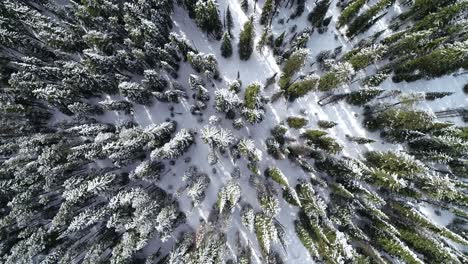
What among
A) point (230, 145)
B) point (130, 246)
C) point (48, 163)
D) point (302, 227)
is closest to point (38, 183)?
point (48, 163)

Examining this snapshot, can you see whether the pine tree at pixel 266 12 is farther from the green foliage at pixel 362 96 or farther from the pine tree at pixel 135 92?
the pine tree at pixel 135 92

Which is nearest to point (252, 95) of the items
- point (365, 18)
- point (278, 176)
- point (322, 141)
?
point (322, 141)

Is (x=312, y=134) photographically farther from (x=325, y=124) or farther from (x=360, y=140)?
(x=360, y=140)

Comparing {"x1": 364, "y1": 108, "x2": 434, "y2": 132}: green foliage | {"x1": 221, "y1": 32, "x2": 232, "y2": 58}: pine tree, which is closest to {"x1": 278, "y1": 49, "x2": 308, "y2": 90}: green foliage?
{"x1": 221, "y1": 32, "x2": 232, "y2": 58}: pine tree

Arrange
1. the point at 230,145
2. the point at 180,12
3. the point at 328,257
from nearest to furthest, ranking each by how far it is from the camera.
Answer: the point at 328,257
the point at 230,145
the point at 180,12

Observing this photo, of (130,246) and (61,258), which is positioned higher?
(61,258)

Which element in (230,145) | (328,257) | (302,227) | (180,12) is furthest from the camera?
(180,12)

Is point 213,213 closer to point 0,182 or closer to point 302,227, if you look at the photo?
point 302,227

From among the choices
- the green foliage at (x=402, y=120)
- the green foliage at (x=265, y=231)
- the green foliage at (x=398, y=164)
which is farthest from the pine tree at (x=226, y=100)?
the green foliage at (x=398, y=164)
